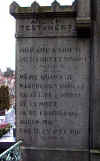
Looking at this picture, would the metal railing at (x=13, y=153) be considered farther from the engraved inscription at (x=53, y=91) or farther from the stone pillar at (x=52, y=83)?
the engraved inscription at (x=53, y=91)

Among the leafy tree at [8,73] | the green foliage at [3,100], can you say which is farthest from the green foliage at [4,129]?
the leafy tree at [8,73]

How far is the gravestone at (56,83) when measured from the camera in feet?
15.8

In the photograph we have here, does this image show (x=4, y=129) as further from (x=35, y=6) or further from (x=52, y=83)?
(x=35, y=6)

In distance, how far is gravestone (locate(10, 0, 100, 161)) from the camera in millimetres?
4828

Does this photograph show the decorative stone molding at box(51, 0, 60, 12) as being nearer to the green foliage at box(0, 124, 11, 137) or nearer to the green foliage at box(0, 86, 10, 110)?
the green foliage at box(0, 124, 11, 137)

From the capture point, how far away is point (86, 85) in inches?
192

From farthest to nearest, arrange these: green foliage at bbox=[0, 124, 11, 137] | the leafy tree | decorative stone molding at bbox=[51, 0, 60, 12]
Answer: the leafy tree → green foliage at bbox=[0, 124, 11, 137] → decorative stone molding at bbox=[51, 0, 60, 12]

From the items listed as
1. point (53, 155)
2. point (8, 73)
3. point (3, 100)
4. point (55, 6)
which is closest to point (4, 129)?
point (53, 155)

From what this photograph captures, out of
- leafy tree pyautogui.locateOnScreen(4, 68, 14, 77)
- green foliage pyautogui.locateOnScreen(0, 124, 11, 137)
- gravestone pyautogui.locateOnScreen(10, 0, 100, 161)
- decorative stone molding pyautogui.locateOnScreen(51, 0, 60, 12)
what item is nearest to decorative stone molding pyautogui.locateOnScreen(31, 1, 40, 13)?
gravestone pyautogui.locateOnScreen(10, 0, 100, 161)

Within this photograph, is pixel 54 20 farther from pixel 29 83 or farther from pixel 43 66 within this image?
pixel 29 83

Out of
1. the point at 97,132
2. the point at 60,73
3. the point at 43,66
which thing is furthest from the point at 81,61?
the point at 97,132

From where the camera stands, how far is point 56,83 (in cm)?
498

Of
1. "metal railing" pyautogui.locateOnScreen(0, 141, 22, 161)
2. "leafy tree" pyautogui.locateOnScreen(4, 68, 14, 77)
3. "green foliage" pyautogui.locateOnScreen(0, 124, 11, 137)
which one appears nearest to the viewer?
"metal railing" pyautogui.locateOnScreen(0, 141, 22, 161)

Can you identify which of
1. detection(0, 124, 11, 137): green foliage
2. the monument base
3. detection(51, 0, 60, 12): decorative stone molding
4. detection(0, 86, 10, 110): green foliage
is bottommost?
detection(0, 124, 11, 137): green foliage
